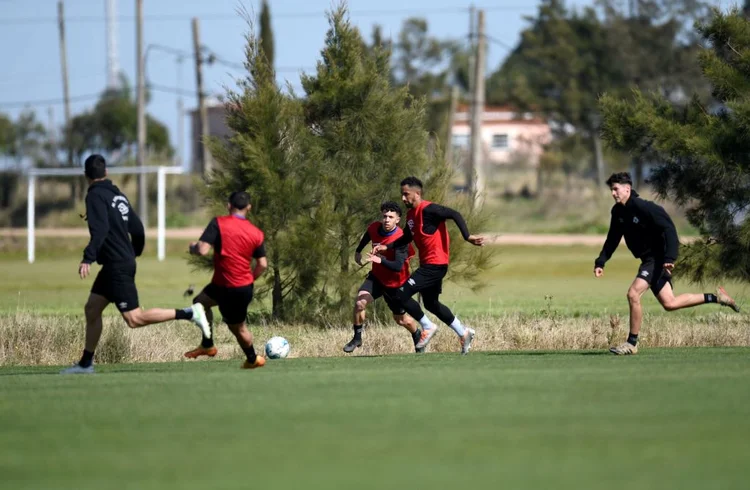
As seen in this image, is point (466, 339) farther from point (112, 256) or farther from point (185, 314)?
point (112, 256)

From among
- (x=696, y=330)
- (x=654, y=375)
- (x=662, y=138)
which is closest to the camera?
(x=654, y=375)

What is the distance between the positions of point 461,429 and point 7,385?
5060 mm

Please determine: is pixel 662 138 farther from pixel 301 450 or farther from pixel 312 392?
pixel 301 450

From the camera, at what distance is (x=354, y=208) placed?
19.9 metres

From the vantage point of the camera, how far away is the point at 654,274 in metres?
13.4

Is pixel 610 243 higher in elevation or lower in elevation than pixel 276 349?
higher

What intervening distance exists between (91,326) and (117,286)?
21.3 inches

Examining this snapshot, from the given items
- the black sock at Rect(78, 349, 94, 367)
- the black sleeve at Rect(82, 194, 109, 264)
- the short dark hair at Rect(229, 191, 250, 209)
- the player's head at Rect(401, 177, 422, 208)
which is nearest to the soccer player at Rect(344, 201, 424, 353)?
the player's head at Rect(401, 177, 422, 208)

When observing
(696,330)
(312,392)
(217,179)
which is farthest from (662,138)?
(312,392)

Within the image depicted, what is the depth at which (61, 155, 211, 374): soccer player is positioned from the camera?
12.2 m

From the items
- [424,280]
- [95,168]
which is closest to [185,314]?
[95,168]

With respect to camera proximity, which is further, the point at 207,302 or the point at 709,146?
the point at 709,146

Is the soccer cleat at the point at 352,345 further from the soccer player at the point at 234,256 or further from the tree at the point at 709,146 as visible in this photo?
the tree at the point at 709,146

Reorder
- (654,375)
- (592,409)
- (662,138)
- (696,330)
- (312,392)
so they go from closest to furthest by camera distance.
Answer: (592,409) → (312,392) → (654,375) → (696,330) → (662,138)
